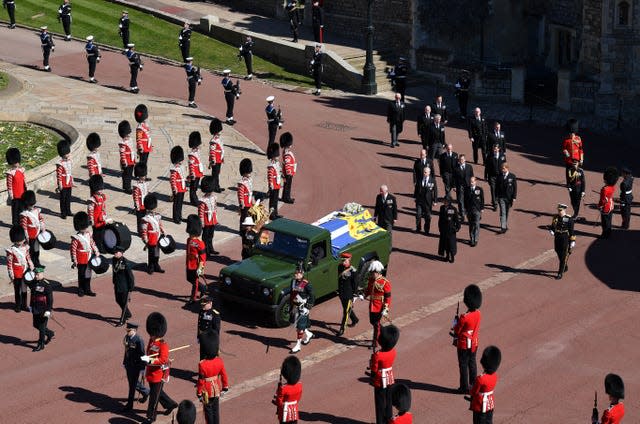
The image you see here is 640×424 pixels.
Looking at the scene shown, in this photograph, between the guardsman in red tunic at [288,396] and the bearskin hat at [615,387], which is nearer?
the bearskin hat at [615,387]

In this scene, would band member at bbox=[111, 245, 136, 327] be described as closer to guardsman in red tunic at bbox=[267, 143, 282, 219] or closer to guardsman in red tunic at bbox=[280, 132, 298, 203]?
guardsman in red tunic at bbox=[267, 143, 282, 219]

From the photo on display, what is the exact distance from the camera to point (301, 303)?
2425 centimetres

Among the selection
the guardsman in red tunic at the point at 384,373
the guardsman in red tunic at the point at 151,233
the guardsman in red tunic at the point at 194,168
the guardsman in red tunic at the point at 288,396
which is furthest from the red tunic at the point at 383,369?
the guardsman in red tunic at the point at 194,168

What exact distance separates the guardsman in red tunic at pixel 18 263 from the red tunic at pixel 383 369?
823cm

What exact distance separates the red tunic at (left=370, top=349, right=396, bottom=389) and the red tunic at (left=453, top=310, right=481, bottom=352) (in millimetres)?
1756

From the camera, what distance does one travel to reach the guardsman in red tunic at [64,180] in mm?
31781

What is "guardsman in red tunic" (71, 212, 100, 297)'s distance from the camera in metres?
Result: 26.9

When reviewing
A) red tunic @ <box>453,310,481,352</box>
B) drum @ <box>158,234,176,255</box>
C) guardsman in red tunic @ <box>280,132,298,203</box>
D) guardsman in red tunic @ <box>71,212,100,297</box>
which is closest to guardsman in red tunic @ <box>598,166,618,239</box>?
guardsman in red tunic @ <box>280,132,298,203</box>

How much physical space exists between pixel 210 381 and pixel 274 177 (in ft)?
39.9

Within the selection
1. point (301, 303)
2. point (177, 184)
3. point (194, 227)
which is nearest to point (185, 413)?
point (301, 303)

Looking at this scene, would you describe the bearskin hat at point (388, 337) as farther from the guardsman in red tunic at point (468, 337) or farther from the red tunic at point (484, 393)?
the guardsman in red tunic at point (468, 337)

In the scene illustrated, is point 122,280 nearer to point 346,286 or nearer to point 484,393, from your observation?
point 346,286

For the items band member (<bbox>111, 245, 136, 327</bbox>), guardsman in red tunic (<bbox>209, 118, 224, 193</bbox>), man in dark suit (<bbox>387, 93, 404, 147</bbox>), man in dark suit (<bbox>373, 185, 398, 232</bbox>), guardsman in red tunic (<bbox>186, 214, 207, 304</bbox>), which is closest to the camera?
band member (<bbox>111, 245, 136, 327</bbox>)

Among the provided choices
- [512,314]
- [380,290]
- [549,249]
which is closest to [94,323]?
[380,290]
